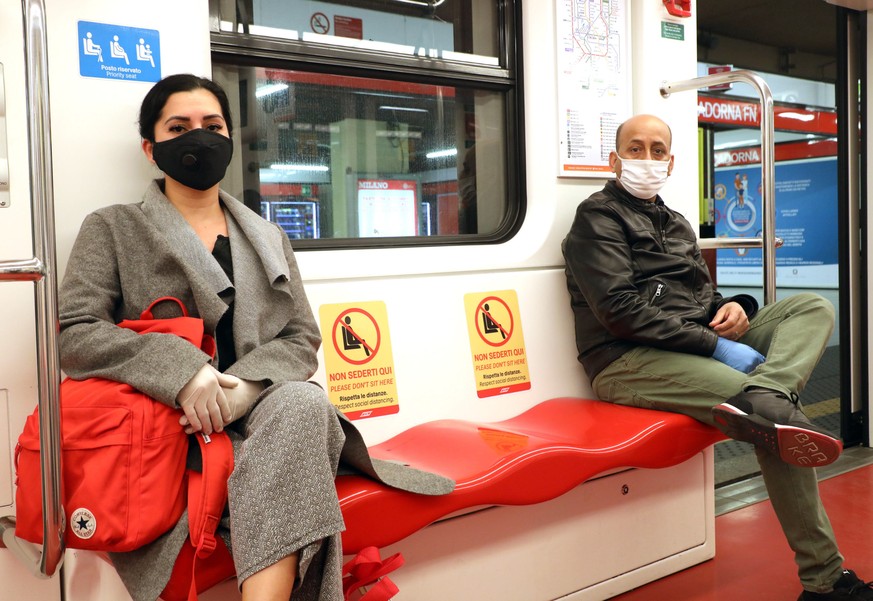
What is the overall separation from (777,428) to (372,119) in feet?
5.02

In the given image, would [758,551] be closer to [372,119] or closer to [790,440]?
[790,440]

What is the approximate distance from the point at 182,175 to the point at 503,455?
1.05 meters

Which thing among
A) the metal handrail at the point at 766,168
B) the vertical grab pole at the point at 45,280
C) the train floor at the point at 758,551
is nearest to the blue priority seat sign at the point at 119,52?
the vertical grab pole at the point at 45,280

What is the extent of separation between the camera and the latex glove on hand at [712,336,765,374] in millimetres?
2598

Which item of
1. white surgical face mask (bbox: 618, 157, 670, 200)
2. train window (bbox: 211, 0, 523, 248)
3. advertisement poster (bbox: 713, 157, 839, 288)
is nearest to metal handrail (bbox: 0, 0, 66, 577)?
train window (bbox: 211, 0, 523, 248)

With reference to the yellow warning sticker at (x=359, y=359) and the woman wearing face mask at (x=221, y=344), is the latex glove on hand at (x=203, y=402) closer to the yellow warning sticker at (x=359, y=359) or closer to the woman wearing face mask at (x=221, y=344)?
the woman wearing face mask at (x=221, y=344)

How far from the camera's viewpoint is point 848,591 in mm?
2391

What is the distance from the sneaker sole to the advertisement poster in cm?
258

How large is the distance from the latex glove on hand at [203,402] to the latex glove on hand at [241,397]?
0.12 feet

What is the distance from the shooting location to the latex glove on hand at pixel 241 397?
1.73m

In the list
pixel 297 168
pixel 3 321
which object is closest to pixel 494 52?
pixel 297 168

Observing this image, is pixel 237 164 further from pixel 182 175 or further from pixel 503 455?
pixel 503 455

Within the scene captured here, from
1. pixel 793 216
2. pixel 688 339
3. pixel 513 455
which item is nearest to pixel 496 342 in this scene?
pixel 688 339

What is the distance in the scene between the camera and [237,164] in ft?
8.00
